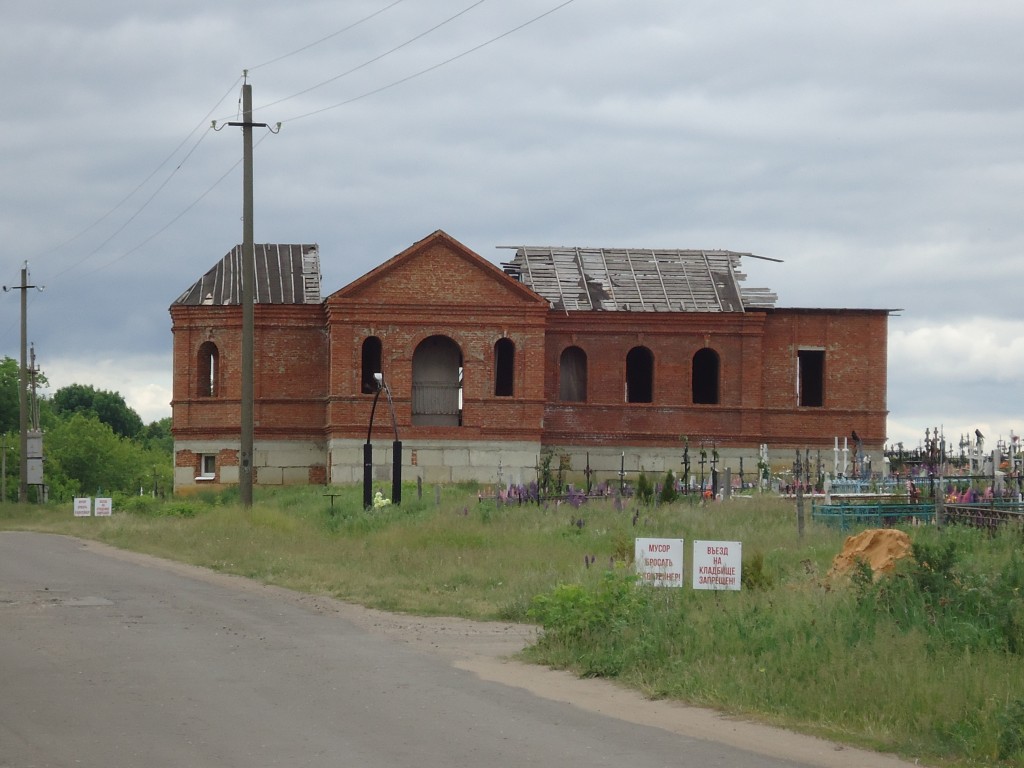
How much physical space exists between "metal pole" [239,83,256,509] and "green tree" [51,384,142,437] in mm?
101243

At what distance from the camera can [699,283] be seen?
48.1m

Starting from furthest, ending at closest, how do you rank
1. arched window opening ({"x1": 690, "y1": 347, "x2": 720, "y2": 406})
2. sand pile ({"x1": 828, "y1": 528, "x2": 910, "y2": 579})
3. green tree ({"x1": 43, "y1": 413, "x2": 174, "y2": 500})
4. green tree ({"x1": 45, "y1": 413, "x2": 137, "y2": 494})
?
green tree ({"x1": 45, "y1": 413, "x2": 137, "y2": 494})
green tree ({"x1": 43, "y1": 413, "x2": 174, "y2": 500})
arched window opening ({"x1": 690, "y1": 347, "x2": 720, "y2": 406})
sand pile ({"x1": 828, "y1": 528, "x2": 910, "y2": 579})

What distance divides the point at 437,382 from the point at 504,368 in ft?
8.96

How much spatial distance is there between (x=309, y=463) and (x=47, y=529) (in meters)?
8.71

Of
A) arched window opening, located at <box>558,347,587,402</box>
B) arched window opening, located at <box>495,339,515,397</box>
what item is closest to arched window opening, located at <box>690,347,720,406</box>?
arched window opening, located at <box>558,347,587,402</box>

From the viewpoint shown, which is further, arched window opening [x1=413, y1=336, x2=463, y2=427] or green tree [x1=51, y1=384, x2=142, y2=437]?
green tree [x1=51, y1=384, x2=142, y2=437]

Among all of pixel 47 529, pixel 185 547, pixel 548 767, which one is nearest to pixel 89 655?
pixel 548 767

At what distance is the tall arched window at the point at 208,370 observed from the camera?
46.8 m

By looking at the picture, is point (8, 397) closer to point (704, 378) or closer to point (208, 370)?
point (208, 370)

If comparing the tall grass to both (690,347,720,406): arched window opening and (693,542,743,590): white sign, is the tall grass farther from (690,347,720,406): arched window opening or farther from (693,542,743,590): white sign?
(690,347,720,406): arched window opening

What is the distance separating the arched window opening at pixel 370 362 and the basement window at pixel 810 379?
554 inches

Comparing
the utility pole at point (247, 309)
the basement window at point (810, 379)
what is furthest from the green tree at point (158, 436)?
the utility pole at point (247, 309)

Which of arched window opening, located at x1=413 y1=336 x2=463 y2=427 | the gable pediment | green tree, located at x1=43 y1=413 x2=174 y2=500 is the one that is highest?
the gable pediment

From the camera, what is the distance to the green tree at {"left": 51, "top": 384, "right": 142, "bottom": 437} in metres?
131
